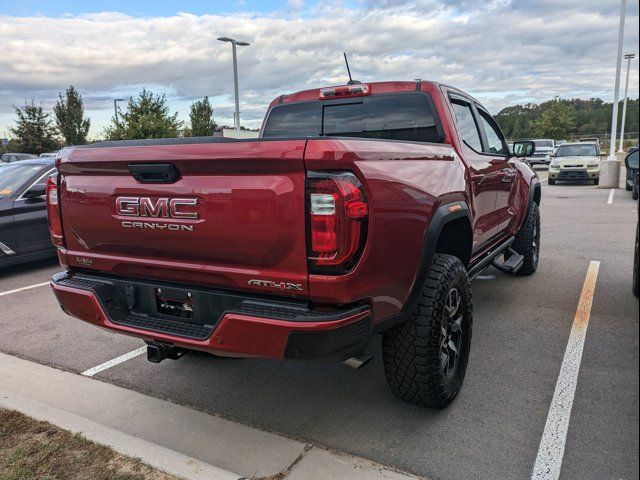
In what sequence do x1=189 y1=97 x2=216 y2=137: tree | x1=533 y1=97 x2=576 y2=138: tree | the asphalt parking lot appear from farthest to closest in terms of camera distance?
x1=533 y1=97 x2=576 y2=138: tree → x1=189 y1=97 x2=216 y2=137: tree → the asphalt parking lot

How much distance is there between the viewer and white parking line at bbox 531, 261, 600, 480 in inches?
102

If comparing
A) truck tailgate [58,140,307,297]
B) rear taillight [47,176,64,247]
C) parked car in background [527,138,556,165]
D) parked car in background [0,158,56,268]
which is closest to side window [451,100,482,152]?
truck tailgate [58,140,307,297]

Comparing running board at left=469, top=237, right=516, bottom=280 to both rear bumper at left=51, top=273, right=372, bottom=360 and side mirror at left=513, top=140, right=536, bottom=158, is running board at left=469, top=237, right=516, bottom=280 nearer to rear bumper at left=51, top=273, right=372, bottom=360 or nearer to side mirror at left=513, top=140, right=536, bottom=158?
side mirror at left=513, top=140, right=536, bottom=158

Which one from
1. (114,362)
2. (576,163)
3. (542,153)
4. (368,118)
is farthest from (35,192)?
(542,153)

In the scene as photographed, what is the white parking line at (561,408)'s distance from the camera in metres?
2.59

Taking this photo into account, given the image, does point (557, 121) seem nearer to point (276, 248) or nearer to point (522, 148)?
point (522, 148)

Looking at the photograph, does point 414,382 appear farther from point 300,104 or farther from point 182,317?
point 300,104

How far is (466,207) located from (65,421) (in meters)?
2.81

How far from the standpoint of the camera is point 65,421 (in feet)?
10.2

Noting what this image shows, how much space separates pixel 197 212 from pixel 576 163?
1965cm

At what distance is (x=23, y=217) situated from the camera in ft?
22.9

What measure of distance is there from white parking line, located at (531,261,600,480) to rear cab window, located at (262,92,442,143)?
1865mm

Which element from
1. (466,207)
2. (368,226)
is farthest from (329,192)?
(466,207)

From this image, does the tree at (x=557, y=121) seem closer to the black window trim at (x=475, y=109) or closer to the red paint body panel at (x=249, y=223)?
the black window trim at (x=475, y=109)
